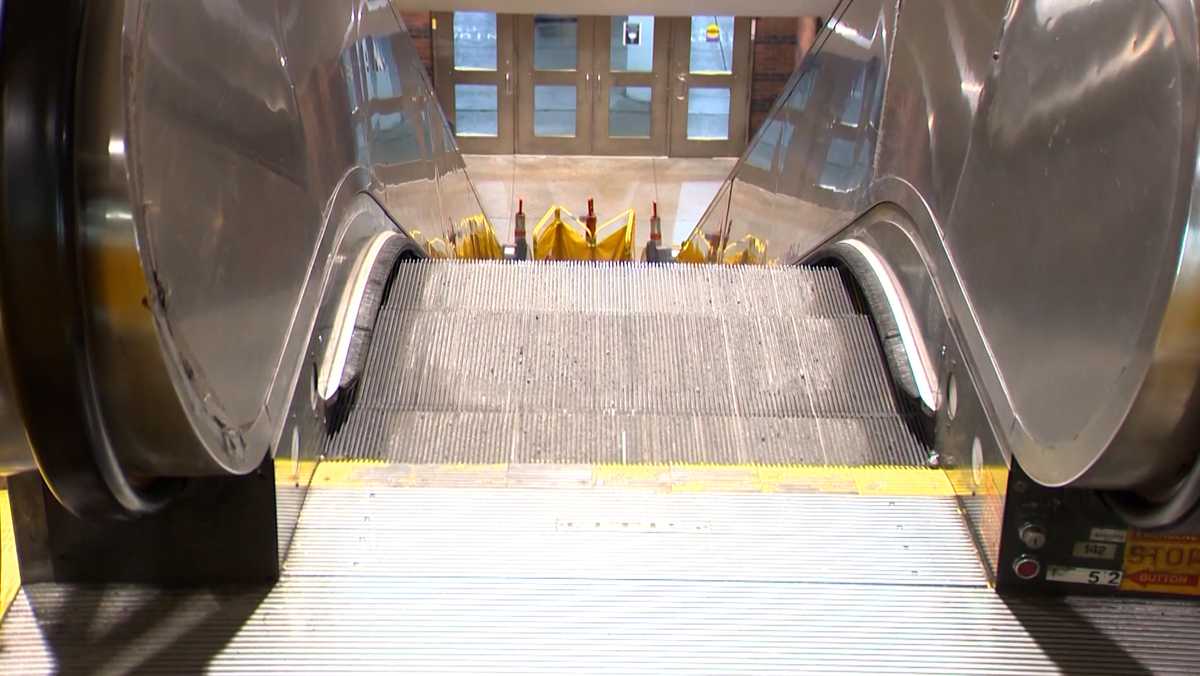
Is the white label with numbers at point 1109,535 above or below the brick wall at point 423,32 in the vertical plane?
above

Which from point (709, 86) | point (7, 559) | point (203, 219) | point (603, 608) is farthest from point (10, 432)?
point (709, 86)

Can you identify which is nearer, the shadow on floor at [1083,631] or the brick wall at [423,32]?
the shadow on floor at [1083,631]

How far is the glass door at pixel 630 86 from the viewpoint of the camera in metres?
12.5

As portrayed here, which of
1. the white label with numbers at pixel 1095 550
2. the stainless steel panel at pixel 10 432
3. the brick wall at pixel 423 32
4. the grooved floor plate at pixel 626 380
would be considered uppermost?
the stainless steel panel at pixel 10 432

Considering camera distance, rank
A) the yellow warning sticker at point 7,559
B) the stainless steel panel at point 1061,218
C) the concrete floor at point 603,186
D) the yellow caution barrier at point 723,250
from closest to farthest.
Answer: the stainless steel panel at point 1061,218 < the yellow warning sticker at point 7,559 < the yellow caution barrier at point 723,250 < the concrete floor at point 603,186

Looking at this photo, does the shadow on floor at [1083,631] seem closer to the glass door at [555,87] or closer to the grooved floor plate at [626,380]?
the grooved floor plate at [626,380]

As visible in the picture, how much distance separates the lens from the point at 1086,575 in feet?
6.22

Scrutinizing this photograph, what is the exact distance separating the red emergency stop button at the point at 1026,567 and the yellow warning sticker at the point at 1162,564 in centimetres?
13

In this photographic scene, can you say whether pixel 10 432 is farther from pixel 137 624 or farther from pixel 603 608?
pixel 603 608

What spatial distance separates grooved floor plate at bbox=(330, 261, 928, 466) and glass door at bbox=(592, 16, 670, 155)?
30.5 ft

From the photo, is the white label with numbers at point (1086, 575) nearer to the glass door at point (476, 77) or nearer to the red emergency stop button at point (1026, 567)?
the red emergency stop button at point (1026, 567)

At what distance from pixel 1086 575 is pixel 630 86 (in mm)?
11193

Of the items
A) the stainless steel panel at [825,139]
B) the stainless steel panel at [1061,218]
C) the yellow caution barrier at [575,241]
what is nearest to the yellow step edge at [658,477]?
the stainless steel panel at [1061,218]

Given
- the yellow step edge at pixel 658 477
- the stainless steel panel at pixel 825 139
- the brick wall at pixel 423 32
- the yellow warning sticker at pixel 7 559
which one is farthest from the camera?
the brick wall at pixel 423 32
